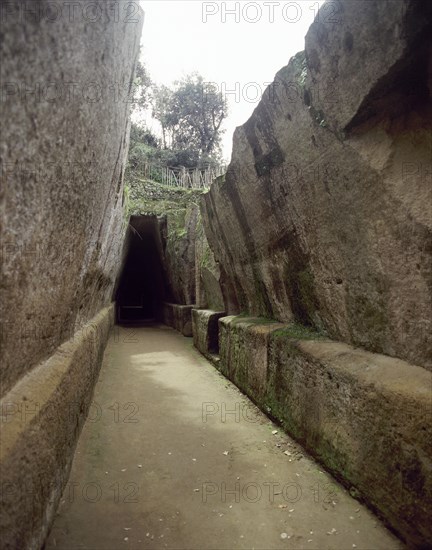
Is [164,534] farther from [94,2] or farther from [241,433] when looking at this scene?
[94,2]

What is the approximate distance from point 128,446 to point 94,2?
363 centimetres

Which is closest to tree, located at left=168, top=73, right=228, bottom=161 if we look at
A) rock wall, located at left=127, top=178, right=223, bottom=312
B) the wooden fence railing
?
the wooden fence railing

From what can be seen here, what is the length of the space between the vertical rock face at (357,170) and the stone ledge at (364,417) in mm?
219

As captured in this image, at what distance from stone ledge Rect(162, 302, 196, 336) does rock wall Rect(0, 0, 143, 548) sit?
26.8 ft

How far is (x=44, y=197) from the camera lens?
189 cm

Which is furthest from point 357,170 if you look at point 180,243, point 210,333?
point 180,243

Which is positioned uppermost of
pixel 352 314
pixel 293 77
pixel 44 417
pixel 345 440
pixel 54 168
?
Answer: pixel 293 77

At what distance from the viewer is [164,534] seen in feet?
7.96

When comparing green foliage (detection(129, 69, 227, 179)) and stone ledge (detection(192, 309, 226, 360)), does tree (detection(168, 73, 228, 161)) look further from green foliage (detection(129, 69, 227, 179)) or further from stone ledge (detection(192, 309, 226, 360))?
stone ledge (detection(192, 309, 226, 360))

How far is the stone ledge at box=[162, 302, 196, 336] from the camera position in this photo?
1122 cm

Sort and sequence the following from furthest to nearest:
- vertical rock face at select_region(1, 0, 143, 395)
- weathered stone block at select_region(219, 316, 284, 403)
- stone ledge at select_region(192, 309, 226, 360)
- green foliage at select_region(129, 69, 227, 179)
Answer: green foliage at select_region(129, 69, 227, 179), stone ledge at select_region(192, 309, 226, 360), weathered stone block at select_region(219, 316, 284, 403), vertical rock face at select_region(1, 0, 143, 395)

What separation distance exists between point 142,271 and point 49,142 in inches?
732

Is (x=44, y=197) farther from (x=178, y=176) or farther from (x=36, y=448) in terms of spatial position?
(x=178, y=176)

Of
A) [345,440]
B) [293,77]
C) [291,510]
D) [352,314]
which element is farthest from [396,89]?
[291,510]
